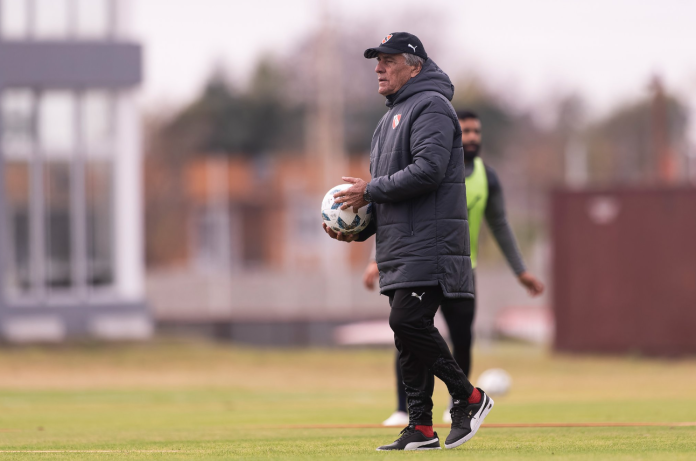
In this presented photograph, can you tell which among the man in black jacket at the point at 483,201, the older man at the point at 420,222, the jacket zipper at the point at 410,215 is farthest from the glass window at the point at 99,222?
the jacket zipper at the point at 410,215

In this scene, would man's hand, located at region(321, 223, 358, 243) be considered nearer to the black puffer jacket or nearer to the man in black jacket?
the black puffer jacket

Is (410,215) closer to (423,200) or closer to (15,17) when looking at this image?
(423,200)

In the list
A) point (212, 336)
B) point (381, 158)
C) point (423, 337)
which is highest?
point (381, 158)

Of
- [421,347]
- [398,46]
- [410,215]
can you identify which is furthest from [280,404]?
[398,46]

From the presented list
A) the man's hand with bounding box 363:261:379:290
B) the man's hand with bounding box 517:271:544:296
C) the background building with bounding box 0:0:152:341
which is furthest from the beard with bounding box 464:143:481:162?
the background building with bounding box 0:0:152:341

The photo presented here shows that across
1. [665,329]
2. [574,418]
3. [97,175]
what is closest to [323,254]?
[97,175]

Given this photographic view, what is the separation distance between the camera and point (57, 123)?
2414cm

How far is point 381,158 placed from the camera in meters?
6.84

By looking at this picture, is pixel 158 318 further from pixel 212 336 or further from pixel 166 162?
pixel 166 162

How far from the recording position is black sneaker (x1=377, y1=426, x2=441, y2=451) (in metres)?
6.65

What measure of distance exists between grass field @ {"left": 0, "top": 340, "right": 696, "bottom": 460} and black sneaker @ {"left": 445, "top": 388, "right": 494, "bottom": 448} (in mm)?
119

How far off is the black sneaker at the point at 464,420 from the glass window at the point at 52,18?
60.6 ft

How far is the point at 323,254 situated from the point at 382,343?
24117 mm

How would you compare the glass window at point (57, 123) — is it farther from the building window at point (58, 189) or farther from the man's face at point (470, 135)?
the man's face at point (470, 135)
